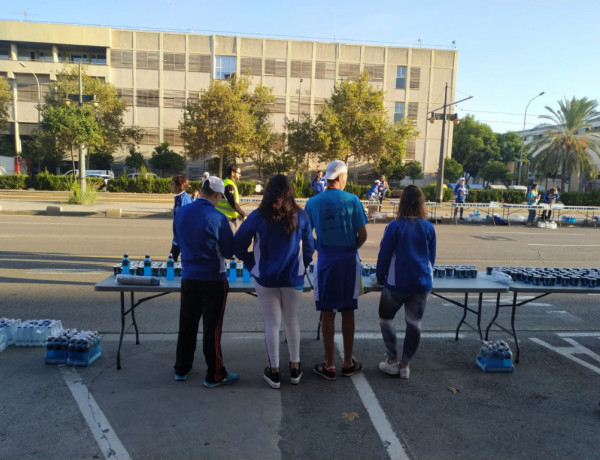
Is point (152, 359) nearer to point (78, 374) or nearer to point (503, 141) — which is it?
point (78, 374)

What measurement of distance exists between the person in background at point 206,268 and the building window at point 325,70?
159 feet

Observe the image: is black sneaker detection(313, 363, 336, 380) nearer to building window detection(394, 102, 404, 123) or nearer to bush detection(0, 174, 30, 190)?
bush detection(0, 174, 30, 190)

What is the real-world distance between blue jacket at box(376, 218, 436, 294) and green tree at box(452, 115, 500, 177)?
6624 cm

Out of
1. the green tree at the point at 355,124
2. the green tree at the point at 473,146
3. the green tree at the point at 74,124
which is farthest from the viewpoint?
the green tree at the point at 473,146

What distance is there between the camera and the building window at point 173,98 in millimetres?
48375

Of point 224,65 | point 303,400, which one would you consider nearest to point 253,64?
point 224,65

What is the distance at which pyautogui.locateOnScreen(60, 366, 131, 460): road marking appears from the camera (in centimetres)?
305

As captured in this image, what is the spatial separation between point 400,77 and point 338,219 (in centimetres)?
5060

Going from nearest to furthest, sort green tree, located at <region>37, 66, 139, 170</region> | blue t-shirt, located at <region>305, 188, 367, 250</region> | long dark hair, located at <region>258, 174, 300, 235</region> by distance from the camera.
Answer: long dark hair, located at <region>258, 174, 300, 235</region> → blue t-shirt, located at <region>305, 188, 367, 250</region> → green tree, located at <region>37, 66, 139, 170</region>

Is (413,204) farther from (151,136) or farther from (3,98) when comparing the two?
(151,136)

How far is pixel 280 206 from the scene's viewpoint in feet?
12.1

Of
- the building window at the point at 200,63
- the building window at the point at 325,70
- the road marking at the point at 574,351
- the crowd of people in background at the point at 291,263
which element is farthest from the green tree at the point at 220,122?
the crowd of people in background at the point at 291,263

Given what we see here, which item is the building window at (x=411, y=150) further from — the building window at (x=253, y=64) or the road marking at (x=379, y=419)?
the road marking at (x=379, y=419)

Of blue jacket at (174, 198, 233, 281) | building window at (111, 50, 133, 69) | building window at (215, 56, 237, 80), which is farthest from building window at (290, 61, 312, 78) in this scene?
blue jacket at (174, 198, 233, 281)
